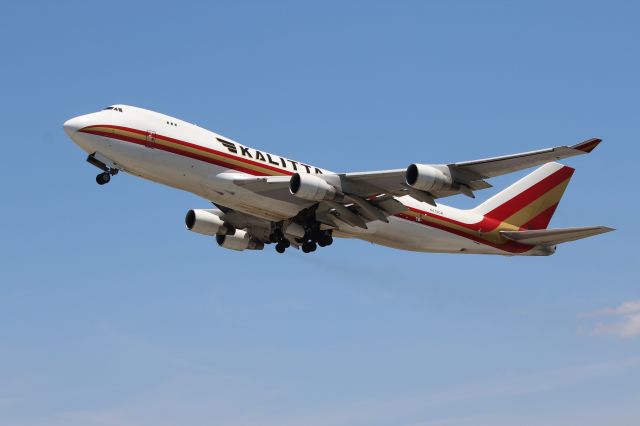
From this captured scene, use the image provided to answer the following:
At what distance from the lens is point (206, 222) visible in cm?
4941

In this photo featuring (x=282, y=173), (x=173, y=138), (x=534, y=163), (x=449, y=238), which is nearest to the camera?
(x=534, y=163)

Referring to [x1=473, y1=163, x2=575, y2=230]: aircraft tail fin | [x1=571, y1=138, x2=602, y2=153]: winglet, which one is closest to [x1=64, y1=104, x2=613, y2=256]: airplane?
[x1=571, y1=138, x2=602, y2=153]: winglet

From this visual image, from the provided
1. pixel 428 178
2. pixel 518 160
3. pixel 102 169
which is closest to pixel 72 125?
pixel 102 169

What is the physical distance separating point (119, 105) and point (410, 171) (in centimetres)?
1317

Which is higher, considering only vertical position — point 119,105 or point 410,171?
point 119,105

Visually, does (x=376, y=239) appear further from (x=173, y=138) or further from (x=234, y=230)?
(x=173, y=138)

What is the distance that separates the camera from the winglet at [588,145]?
36.2 meters

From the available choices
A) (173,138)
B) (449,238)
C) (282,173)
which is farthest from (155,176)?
(449,238)

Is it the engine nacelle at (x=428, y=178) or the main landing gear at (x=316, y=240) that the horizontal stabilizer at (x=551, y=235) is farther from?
the main landing gear at (x=316, y=240)

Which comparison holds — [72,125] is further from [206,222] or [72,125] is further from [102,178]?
[206,222]

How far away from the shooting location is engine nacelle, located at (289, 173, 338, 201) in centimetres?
4141

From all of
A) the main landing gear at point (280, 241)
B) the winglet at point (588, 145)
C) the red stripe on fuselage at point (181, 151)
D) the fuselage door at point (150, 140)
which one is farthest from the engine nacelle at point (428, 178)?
the fuselage door at point (150, 140)

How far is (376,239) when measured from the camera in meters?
47.1

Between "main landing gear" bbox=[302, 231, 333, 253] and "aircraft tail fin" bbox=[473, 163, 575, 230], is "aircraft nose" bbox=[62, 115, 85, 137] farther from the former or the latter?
"aircraft tail fin" bbox=[473, 163, 575, 230]
